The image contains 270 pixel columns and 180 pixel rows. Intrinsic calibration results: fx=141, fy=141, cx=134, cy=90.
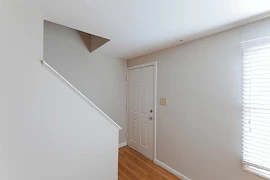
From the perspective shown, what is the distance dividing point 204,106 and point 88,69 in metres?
2.31

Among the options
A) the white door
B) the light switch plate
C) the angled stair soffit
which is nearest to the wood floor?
the white door

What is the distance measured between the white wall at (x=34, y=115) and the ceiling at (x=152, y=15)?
13.9 inches

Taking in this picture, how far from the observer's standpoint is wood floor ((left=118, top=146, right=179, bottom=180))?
233 cm

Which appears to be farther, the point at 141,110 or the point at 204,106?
the point at 141,110

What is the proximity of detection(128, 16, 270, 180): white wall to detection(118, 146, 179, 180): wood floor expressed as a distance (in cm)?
20

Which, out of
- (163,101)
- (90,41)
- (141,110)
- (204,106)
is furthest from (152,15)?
(141,110)

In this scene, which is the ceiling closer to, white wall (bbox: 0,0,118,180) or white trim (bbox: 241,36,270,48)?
white trim (bbox: 241,36,270,48)

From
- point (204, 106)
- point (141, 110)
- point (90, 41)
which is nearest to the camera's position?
point (204, 106)

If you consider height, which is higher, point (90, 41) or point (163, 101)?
point (90, 41)

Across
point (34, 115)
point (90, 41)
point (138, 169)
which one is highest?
point (90, 41)

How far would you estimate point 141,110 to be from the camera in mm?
3160

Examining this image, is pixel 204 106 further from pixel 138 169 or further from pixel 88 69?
pixel 88 69

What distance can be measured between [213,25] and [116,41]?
1.38 m

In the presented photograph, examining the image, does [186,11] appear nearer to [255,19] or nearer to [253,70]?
[255,19]
